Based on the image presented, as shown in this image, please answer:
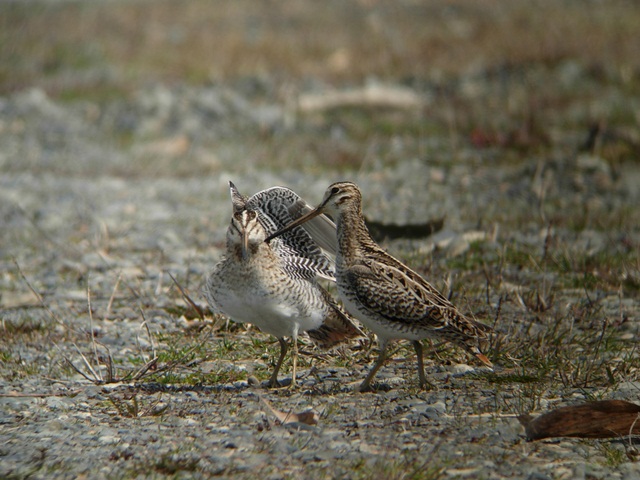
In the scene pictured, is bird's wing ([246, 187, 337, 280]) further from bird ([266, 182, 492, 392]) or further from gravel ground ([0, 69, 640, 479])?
gravel ground ([0, 69, 640, 479])

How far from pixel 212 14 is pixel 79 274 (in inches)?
599

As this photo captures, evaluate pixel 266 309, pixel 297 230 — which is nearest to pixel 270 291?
pixel 266 309

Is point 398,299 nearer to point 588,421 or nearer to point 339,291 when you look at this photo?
point 339,291

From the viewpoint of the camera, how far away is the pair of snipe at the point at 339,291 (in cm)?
551

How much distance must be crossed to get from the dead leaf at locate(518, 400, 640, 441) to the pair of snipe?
0.88 meters

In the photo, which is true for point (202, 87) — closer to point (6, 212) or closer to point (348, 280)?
point (6, 212)

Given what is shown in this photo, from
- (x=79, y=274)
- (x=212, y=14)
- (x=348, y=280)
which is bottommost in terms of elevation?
(x=79, y=274)

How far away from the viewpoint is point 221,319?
6.77 meters

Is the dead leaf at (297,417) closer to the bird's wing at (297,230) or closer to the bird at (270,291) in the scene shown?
the bird at (270,291)

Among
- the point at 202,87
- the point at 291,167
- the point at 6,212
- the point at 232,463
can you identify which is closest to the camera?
the point at 232,463

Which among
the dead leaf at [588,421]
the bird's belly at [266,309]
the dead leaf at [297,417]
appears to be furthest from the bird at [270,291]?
the dead leaf at [588,421]

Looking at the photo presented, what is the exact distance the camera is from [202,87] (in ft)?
54.0

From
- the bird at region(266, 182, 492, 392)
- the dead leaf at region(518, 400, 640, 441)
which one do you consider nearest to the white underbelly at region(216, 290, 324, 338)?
the bird at region(266, 182, 492, 392)

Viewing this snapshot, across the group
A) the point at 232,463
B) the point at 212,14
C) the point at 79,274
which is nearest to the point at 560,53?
the point at 212,14
